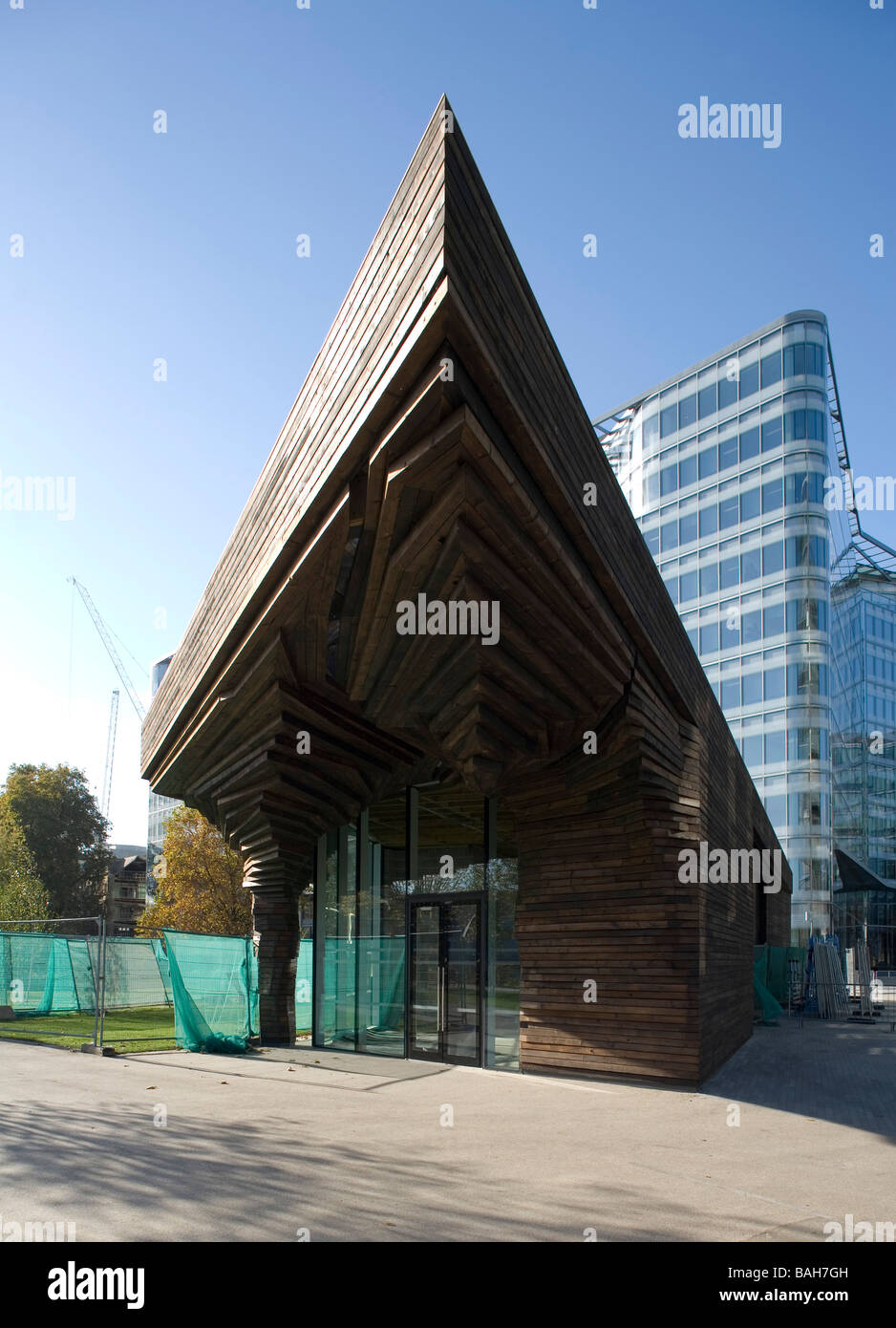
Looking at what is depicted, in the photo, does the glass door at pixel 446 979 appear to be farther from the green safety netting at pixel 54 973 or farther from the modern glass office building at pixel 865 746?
the modern glass office building at pixel 865 746

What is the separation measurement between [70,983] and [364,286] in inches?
759

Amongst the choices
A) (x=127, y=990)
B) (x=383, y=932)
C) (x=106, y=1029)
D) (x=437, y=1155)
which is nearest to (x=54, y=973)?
(x=106, y=1029)

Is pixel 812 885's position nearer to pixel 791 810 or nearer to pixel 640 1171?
pixel 791 810

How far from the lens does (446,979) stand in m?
13.6

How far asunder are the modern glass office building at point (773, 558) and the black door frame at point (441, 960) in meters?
30.3

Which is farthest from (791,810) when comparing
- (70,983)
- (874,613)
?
(70,983)

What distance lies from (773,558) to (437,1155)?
39.2m

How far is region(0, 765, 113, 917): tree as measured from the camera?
1641 inches

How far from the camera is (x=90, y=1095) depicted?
33.9 feet

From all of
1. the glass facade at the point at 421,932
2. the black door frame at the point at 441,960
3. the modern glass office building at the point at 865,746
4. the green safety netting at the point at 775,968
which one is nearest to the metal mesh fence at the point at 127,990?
the glass facade at the point at 421,932

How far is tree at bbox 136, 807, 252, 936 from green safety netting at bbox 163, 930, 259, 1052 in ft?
56.3

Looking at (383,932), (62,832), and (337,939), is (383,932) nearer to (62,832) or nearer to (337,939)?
(337,939)

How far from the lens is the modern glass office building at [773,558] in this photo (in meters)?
41.2

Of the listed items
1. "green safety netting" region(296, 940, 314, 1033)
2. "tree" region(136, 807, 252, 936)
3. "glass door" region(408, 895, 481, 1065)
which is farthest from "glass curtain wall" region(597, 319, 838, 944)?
"glass door" region(408, 895, 481, 1065)
